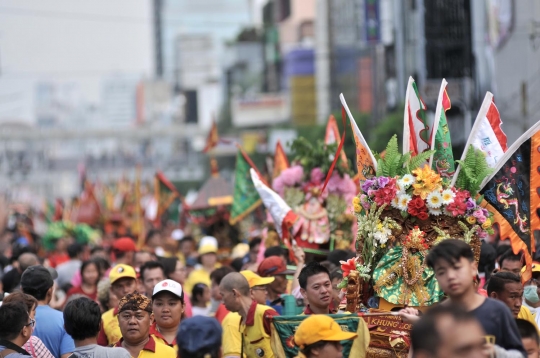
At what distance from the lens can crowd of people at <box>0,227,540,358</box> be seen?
19.6ft

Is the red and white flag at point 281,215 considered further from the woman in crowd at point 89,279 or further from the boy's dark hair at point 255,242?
the boy's dark hair at point 255,242

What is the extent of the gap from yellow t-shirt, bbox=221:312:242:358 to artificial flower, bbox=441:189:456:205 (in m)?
1.93

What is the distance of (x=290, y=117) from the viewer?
84.3m

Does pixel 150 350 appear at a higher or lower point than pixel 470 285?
lower

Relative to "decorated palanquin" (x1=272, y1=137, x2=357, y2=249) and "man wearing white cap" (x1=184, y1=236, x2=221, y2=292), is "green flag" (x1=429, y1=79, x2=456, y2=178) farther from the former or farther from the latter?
"man wearing white cap" (x1=184, y1=236, x2=221, y2=292)

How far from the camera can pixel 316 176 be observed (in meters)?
13.4

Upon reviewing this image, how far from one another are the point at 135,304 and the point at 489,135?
301cm

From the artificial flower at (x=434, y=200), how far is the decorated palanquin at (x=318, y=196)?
433 centimetres

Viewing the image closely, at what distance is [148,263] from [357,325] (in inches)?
158

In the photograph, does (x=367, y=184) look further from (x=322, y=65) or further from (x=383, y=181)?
(x=322, y=65)

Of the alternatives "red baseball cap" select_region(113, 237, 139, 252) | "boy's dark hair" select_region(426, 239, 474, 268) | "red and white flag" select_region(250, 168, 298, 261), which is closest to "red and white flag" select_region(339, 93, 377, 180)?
"boy's dark hair" select_region(426, 239, 474, 268)

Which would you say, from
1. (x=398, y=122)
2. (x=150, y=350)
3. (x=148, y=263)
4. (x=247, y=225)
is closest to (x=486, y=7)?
(x=398, y=122)

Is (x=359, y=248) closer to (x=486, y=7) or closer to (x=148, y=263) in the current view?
(x=148, y=263)

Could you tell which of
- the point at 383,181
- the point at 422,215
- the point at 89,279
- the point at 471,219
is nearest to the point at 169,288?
the point at 383,181
